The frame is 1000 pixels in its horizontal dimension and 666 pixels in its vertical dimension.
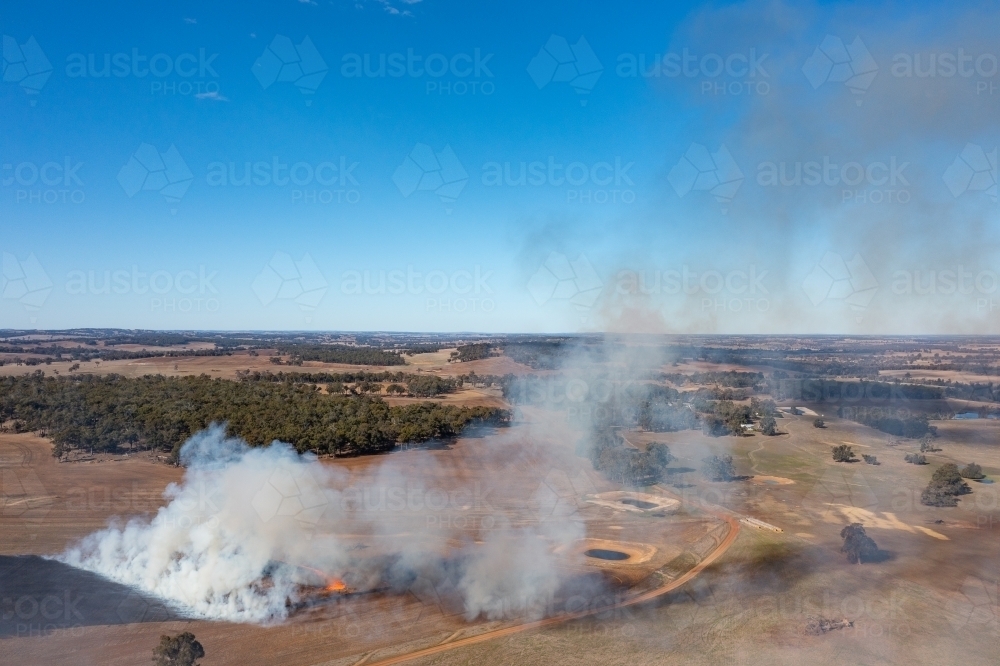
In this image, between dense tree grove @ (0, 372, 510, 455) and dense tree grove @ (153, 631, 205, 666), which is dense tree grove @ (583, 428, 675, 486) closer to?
dense tree grove @ (0, 372, 510, 455)

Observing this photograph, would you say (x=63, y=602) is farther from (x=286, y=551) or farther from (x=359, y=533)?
(x=359, y=533)

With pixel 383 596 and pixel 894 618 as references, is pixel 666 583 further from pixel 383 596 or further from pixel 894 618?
pixel 383 596

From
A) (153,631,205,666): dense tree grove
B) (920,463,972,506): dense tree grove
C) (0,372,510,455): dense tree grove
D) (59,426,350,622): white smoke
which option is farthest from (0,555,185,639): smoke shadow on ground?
(920,463,972,506): dense tree grove

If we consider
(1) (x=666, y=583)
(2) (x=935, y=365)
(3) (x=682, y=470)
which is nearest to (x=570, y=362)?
(3) (x=682, y=470)

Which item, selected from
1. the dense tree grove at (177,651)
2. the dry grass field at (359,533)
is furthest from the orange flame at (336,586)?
the dense tree grove at (177,651)

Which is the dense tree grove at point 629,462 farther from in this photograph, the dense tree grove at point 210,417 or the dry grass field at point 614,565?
the dense tree grove at point 210,417

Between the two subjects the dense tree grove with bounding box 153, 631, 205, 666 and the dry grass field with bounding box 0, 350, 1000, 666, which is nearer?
the dense tree grove with bounding box 153, 631, 205, 666
